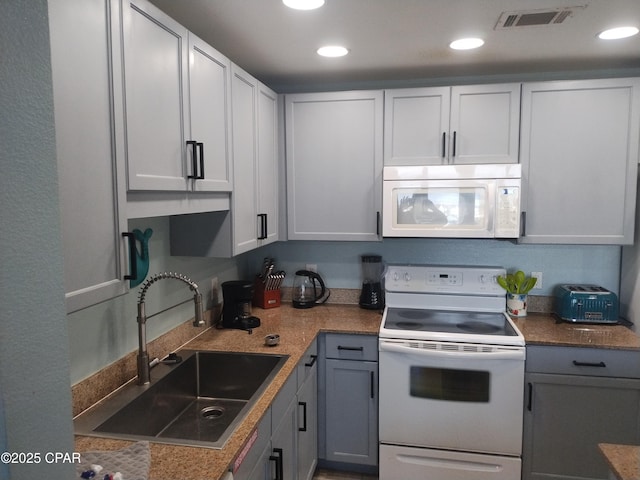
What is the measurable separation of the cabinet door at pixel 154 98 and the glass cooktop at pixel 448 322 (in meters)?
1.56

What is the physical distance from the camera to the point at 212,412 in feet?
6.49

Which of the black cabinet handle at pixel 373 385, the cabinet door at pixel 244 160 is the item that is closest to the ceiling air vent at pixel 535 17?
the cabinet door at pixel 244 160

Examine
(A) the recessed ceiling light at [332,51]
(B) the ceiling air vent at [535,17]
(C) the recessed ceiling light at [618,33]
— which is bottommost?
(B) the ceiling air vent at [535,17]

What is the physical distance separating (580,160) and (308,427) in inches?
79.7

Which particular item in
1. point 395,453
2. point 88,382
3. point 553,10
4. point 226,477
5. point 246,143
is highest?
point 553,10

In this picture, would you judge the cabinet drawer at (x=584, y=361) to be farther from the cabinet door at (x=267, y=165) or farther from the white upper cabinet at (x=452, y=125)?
the cabinet door at (x=267, y=165)

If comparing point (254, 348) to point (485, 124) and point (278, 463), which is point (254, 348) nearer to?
point (278, 463)

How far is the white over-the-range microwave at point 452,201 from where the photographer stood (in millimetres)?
2508

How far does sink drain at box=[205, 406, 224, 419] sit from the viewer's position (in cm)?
195

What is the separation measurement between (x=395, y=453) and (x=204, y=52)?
7.18 ft

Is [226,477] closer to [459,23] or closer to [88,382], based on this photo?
[88,382]

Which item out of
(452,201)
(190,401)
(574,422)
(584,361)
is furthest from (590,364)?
(190,401)

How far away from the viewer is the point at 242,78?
219 cm

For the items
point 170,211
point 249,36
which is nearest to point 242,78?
point 249,36
